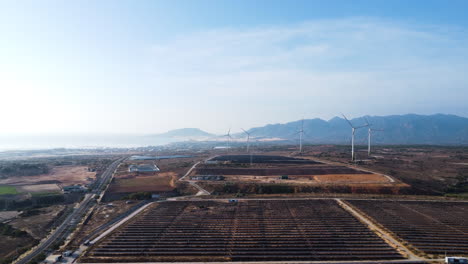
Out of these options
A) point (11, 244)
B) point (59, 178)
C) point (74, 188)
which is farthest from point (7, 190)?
point (11, 244)

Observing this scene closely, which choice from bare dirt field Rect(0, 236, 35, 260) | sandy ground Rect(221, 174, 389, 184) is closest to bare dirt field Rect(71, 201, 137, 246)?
bare dirt field Rect(0, 236, 35, 260)

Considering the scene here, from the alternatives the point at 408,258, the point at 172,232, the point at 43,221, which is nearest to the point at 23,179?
the point at 43,221

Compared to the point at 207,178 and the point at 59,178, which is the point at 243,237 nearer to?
the point at 207,178

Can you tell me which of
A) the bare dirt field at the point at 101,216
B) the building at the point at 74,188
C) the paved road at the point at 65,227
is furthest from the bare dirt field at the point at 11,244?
the building at the point at 74,188

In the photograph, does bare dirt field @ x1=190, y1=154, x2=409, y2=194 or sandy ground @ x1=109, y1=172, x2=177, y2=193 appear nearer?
bare dirt field @ x1=190, y1=154, x2=409, y2=194

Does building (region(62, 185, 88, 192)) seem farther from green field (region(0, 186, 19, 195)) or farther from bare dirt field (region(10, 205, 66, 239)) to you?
bare dirt field (region(10, 205, 66, 239))

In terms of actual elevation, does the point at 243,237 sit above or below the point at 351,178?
below
